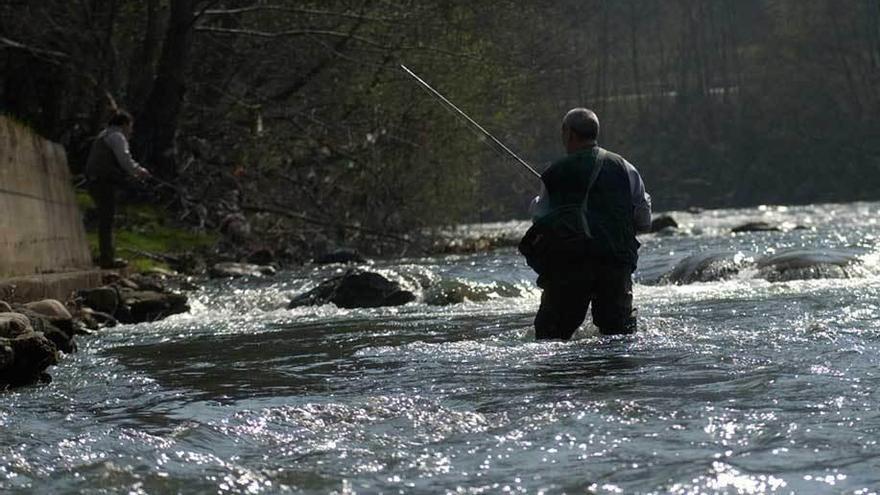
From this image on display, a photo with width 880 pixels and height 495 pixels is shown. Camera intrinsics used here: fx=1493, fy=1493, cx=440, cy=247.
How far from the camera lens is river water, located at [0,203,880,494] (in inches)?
209

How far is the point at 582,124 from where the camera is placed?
350 inches

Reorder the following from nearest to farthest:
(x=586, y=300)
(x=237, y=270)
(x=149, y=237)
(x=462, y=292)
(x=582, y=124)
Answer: (x=582, y=124) → (x=586, y=300) → (x=462, y=292) → (x=237, y=270) → (x=149, y=237)

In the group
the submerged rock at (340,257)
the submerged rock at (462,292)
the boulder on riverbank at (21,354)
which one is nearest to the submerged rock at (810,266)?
the submerged rock at (462,292)

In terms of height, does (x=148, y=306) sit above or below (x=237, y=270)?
above

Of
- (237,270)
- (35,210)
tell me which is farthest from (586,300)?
(237,270)

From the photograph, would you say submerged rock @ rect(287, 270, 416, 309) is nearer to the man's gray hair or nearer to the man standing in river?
the man standing in river

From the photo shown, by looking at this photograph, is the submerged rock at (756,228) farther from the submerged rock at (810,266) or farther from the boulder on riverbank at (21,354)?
the boulder on riverbank at (21,354)

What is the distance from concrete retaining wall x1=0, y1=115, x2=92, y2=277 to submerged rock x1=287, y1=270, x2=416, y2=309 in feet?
8.43

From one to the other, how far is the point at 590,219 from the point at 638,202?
0.36 metres

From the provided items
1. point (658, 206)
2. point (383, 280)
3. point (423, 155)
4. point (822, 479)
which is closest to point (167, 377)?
point (822, 479)

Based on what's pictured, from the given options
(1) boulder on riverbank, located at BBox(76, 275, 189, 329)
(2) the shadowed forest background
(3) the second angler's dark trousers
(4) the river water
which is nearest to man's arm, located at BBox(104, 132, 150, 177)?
(1) boulder on riverbank, located at BBox(76, 275, 189, 329)

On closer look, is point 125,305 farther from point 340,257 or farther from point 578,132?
point 340,257

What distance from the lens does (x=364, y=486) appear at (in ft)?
17.1

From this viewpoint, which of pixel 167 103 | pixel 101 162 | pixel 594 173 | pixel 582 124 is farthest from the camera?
pixel 167 103
